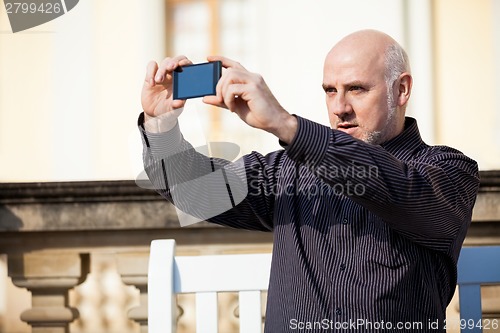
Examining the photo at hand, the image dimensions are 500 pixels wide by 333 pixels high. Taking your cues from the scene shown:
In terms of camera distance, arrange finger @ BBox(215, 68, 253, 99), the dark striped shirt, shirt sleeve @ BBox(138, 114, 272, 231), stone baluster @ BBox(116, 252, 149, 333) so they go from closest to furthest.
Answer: finger @ BBox(215, 68, 253, 99), the dark striped shirt, shirt sleeve @ BBox(138, 114, 272, 231), stone baluster @ BBox(116, 252, 149, 333)

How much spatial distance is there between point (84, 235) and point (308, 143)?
72.8 inches

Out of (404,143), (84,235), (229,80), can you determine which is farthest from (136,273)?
(229,80)

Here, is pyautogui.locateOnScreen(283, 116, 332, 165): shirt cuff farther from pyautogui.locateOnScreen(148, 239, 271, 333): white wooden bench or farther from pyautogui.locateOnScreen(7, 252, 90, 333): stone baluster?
pyautogui.locateOnScreen(7, 252, 90, 333): stone baluster

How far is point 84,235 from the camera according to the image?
9.83 feet

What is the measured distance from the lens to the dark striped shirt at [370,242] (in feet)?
4.54

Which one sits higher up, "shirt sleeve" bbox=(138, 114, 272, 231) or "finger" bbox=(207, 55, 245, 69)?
"finger" bbox=(207, 55, 245, 69)

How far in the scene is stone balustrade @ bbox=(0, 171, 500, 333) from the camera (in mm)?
2887

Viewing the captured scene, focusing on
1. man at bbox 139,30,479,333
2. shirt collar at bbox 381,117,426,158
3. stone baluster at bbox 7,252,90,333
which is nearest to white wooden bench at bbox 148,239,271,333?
man at bbox 139,30,479,333

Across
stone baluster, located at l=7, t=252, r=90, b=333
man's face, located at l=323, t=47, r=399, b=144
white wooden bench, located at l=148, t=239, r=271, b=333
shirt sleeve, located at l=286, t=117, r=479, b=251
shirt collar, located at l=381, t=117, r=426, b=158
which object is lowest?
stone baluster, located at l=7, t=252, r=90, b=333

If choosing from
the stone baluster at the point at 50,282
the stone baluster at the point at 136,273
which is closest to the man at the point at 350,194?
the stone baluster at the point at 136,273

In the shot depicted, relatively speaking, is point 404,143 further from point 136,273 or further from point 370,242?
point 136,273

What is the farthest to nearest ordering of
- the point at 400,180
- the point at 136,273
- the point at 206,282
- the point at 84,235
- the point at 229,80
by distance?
the point at 84,235
the point at 136,273
the point at 206,282
the point at 400,180
the point at 229,80

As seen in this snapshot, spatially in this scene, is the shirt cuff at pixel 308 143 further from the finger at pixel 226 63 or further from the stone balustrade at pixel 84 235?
the stone balustrade at pixel 84 235

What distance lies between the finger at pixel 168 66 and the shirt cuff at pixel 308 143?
0.19 meters
